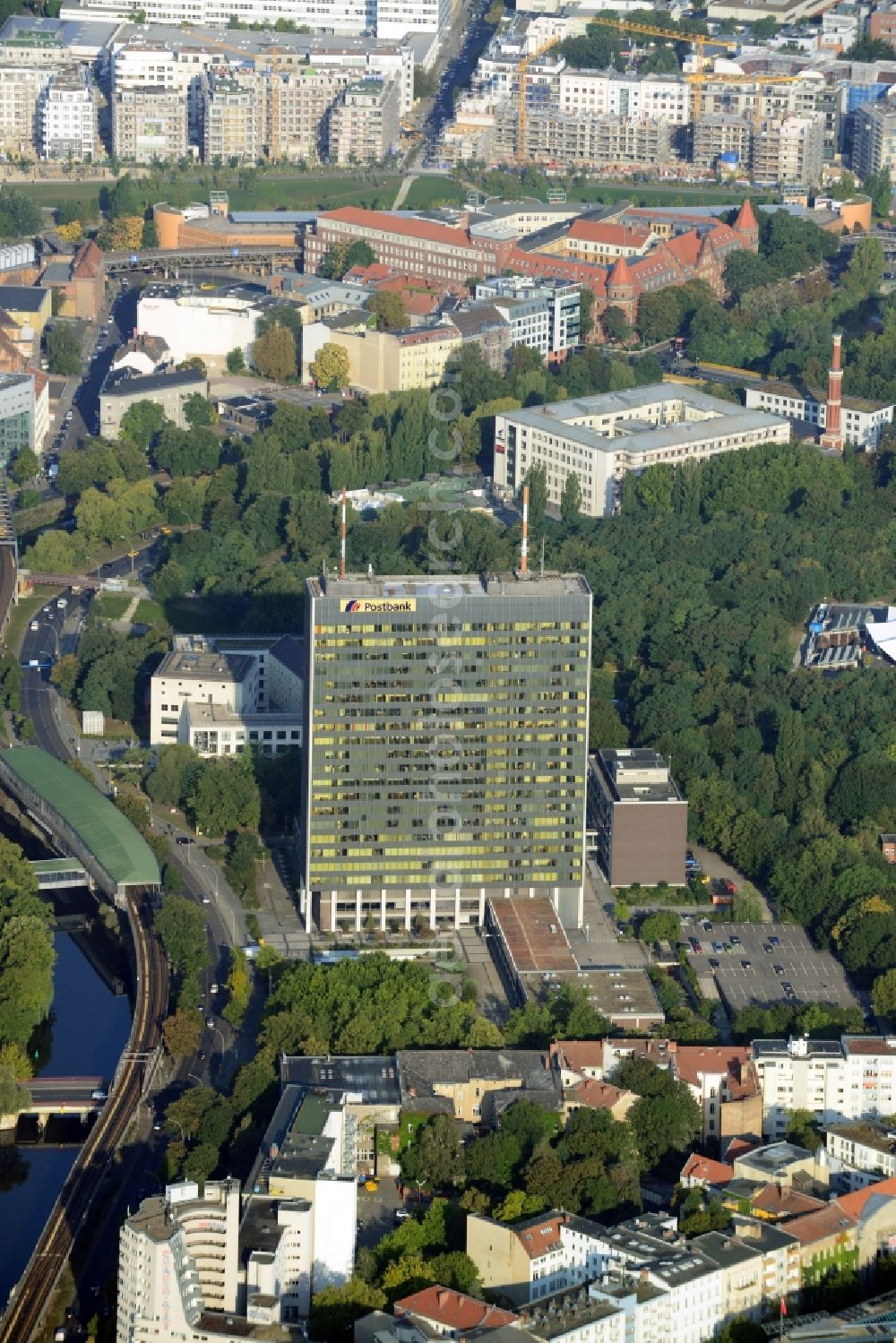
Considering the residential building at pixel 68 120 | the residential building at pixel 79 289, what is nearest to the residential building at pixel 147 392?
the residential building at pixel 79 289

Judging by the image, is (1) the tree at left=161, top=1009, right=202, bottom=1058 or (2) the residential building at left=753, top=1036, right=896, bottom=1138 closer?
(2) the residential building at left=753, top=1036, right=896, bottom=1138

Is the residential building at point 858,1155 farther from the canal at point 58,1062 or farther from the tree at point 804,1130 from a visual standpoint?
the canal at point 58,1062

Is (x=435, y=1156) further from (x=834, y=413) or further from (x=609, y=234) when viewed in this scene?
(x=609, y=234)

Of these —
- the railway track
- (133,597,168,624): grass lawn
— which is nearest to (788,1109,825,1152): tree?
the railway track

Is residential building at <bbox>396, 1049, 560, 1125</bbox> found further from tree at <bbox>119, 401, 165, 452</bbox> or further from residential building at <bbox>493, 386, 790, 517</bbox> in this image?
tree at <bbox>119, 401, 165, 452</bbox>

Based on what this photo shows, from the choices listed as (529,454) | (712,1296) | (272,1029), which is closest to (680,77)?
(529,454)

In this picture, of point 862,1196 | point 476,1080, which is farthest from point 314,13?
point 862,1196

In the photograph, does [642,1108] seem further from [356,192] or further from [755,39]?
[755,39]
